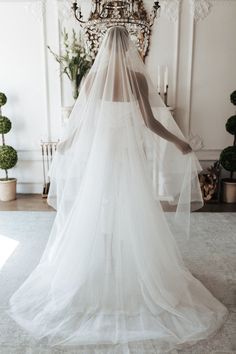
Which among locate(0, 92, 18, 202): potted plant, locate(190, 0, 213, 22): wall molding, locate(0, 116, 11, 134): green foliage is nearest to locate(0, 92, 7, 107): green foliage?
locate(0, 92, 18, 202): potted plant

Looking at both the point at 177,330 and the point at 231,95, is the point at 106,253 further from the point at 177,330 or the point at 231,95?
the point at 231,95

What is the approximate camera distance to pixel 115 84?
6.55ft

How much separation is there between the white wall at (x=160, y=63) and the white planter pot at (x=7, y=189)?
0.41 m

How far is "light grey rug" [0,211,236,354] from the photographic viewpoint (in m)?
1.85

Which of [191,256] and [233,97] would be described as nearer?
[191,256]

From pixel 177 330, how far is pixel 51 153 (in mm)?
3292

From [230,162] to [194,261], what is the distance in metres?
1.83

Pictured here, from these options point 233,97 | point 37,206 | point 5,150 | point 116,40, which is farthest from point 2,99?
point 233,97

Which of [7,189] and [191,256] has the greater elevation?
[7,189]

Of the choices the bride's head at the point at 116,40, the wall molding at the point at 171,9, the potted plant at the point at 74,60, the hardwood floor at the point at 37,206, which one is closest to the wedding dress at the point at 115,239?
the bride's head at the point at 116,40

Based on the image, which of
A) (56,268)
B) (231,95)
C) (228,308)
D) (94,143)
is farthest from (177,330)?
(231,95)

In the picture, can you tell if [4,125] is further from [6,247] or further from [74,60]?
[6,247]

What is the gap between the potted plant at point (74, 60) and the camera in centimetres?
417

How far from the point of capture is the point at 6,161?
4.36 metres
